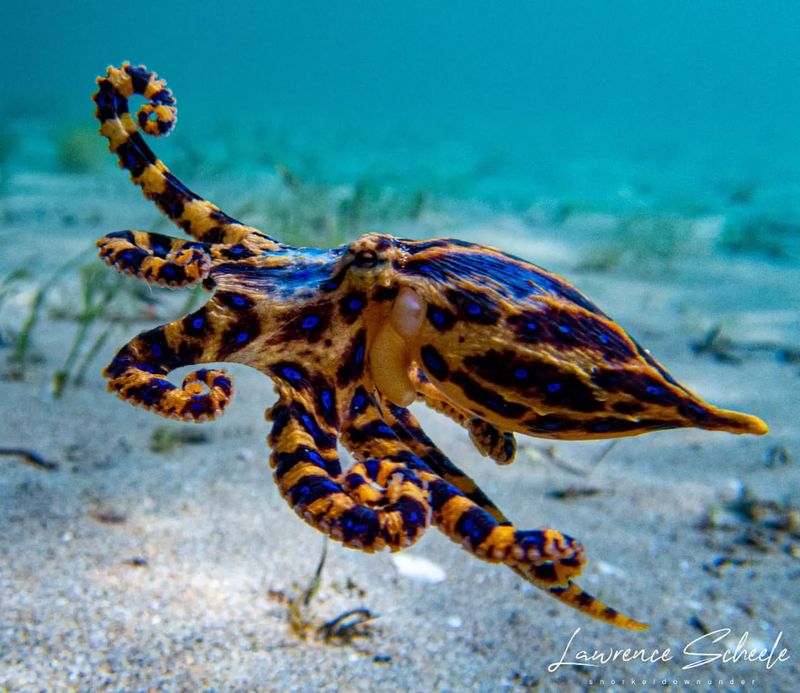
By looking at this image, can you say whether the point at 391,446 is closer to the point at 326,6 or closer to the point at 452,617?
the point at 452,617

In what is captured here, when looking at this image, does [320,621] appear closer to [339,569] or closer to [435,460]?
[339,569]

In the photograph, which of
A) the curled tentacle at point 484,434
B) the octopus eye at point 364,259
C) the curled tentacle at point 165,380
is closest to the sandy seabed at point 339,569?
the curled tentacle at point 484,434

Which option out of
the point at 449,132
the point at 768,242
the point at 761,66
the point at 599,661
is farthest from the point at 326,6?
the point at 599,661

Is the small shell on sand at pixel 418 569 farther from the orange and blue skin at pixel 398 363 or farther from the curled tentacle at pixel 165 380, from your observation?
the curled tentacle at pixel 165 380

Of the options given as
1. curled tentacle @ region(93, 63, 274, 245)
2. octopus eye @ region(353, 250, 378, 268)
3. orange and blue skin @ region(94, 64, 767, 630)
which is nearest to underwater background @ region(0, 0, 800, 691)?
curled tentacle @ region(93, 63, 274, 245)

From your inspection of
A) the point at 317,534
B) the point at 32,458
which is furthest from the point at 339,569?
the point at 32,458

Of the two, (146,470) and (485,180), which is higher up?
(485,180)
